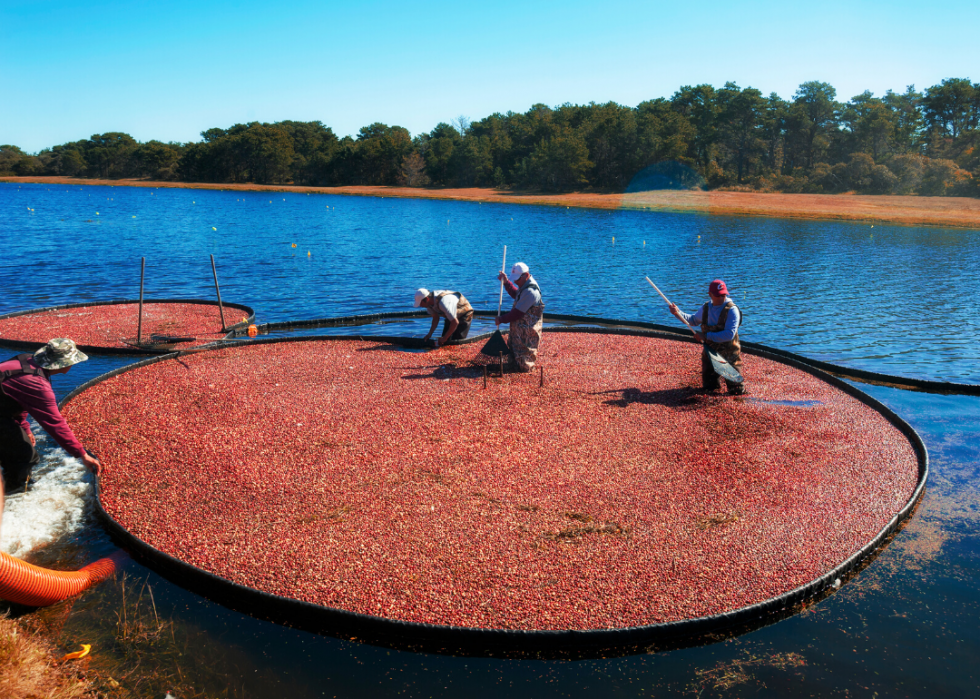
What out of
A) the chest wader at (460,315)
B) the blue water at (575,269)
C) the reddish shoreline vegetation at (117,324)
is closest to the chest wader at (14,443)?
the reddish shoreline vegetation at (117,324)

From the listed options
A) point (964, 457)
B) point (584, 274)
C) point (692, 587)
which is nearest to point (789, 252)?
point (584, 274)

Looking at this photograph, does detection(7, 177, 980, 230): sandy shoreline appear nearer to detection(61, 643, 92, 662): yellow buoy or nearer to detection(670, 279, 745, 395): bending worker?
detection(670, 279, 745, 395): bending worker

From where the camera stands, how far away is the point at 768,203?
71688 mm

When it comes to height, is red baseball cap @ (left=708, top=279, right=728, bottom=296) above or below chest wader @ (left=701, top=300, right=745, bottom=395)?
above

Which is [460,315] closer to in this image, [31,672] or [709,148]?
[31,672]

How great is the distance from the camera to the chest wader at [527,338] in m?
11.9

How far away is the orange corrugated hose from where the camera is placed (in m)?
5.39

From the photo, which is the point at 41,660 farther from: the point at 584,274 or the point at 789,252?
the point at 789,252

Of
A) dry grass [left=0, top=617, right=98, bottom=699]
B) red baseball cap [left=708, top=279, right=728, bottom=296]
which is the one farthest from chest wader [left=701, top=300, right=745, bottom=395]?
dry grass [left=0, top=617, right=98, bottom=699]

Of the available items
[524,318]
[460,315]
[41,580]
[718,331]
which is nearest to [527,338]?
[524,318]

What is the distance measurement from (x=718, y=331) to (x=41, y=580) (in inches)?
383

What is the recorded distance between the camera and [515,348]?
40.4ft

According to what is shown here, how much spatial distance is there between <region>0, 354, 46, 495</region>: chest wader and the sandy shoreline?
2535 inches

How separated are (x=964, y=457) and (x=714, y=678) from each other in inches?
268
